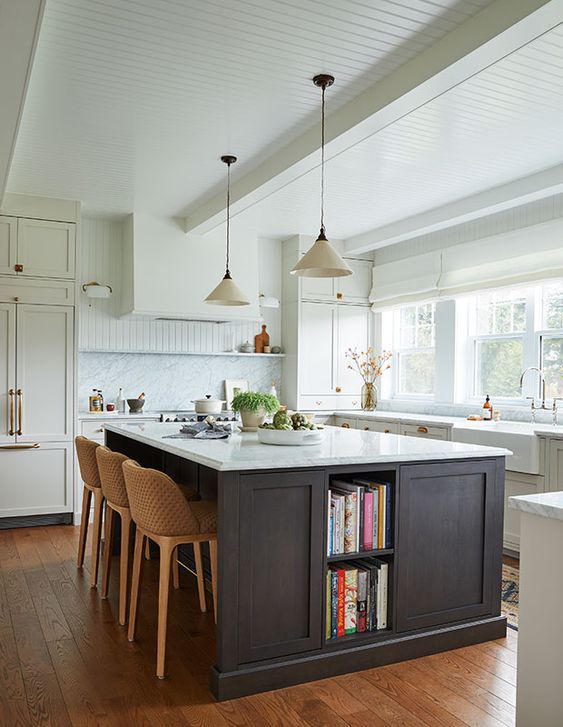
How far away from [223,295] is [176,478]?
4.32 feet

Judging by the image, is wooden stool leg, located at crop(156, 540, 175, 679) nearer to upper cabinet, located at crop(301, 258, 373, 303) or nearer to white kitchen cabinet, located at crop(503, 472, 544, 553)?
white kitchen cabinet, located at crop(503, 472, 544, 553)

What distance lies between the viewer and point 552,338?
5.21 m

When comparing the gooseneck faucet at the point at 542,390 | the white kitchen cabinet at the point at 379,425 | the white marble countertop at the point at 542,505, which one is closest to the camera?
the white marble countertop at the point at 542,505

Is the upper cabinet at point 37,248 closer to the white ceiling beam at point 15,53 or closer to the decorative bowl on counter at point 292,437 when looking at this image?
the white ceiling beam at point 15,53

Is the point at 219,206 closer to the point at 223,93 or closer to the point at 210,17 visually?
the point at 223,93

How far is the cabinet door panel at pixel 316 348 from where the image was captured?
681cm

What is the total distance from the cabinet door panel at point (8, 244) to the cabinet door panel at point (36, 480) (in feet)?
4.85

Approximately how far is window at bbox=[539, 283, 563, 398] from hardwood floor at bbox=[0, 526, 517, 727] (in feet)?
8.23

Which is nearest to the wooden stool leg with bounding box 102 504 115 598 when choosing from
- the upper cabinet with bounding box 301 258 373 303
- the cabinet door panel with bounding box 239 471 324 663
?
the cabinet door panel with bounding box 239 471 324 663

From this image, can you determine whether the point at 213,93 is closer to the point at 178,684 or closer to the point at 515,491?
the point at 178,684

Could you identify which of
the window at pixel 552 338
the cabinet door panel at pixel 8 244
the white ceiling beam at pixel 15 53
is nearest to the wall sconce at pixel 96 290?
the cabinet door panel at pixel 8 244

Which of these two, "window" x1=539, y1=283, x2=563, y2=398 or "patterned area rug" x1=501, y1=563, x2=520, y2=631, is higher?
"window" x1=539, y1=283, x2=563, y2=398

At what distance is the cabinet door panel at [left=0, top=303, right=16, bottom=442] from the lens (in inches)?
209

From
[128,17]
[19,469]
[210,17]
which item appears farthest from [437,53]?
[19,469]
